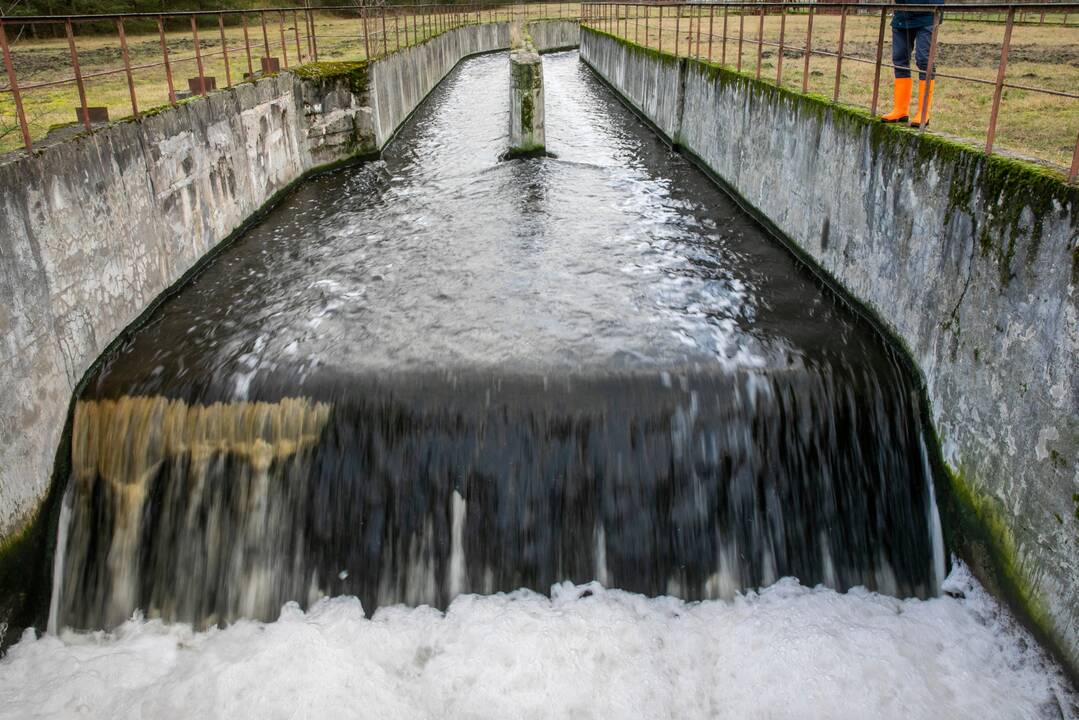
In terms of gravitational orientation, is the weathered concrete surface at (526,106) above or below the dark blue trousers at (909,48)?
below

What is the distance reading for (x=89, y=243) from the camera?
24.5 ft

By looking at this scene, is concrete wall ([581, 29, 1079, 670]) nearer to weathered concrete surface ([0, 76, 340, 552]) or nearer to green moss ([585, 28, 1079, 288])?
green moss ([585, 28, 1079, 288])

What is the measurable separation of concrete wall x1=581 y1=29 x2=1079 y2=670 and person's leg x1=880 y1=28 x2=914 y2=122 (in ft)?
0.85

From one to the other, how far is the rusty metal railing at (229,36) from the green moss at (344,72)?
36 cm

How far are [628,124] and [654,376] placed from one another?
47.5ft

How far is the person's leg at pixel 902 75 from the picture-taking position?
25.6 ft

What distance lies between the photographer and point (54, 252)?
22.6ft

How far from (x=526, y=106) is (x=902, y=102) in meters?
9.01

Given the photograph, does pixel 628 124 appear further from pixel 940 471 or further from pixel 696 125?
pixel 940 471

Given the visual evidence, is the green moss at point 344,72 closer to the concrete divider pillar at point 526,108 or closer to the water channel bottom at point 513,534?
the concrete divider pillar at point 526,108

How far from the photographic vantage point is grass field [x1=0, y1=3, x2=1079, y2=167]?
9.75 meters

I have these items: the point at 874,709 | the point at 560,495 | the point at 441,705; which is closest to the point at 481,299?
the point at 560,495

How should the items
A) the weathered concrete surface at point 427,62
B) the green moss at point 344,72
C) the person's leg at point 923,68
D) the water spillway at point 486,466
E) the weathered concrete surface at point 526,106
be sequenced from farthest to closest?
the weathered concrete surface at point 427,62 < the weathered concrete surface at point 526,106 < the green moss at point 344,72 < the person's leg at point 923,68 < the water spillway at point 486,466

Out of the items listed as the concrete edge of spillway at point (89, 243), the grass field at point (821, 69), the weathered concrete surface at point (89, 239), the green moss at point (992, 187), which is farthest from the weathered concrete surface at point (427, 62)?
the green moss at point (992, 187)
